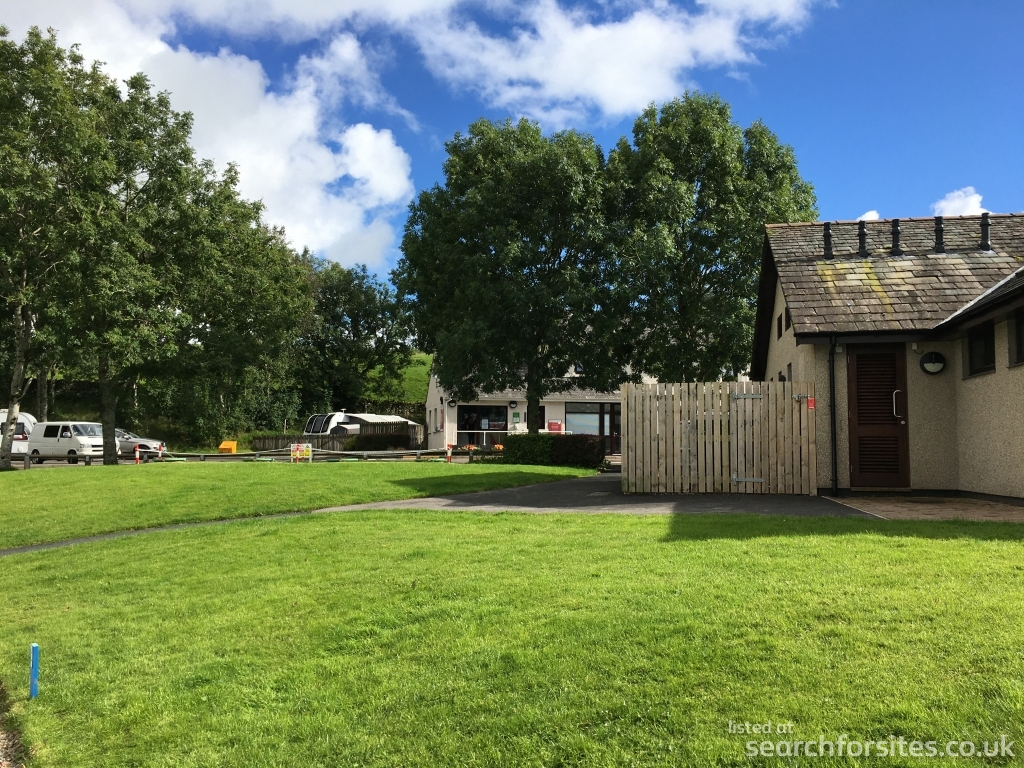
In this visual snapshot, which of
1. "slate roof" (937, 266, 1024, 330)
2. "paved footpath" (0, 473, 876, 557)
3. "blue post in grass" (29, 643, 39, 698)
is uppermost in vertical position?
"slate roof" (937, 266, 1024, 330)

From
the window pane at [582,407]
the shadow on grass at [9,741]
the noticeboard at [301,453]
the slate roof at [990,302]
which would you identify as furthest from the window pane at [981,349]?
the window pane at [582,407]

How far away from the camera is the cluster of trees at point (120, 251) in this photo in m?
26.6

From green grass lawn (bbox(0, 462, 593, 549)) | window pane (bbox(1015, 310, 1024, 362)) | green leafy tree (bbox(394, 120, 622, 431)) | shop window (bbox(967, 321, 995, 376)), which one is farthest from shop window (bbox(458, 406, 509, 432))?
window pane (bbox(1015, 310, 1024, 362))

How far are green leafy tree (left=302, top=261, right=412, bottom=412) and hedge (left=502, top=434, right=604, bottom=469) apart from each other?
3213 centimetres

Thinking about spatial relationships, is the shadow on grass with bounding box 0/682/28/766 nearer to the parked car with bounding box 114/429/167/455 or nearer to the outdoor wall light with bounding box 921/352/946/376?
the outdoor wall light with bounding box 921/352/946/376

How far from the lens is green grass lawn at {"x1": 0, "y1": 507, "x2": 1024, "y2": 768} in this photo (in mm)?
3922

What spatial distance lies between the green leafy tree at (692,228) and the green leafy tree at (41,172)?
18730 millimetres

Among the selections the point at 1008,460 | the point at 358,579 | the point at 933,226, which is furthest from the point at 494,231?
the point at 358,579

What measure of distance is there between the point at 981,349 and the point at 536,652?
37.9ft

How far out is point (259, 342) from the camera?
33125 millimetres

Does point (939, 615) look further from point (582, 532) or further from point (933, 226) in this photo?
point (933, 226)

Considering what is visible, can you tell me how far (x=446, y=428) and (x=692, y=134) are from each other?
20.3 meters

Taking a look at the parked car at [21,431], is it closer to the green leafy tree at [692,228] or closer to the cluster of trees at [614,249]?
the cluster of trees at [614,249]

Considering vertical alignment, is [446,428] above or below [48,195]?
below
